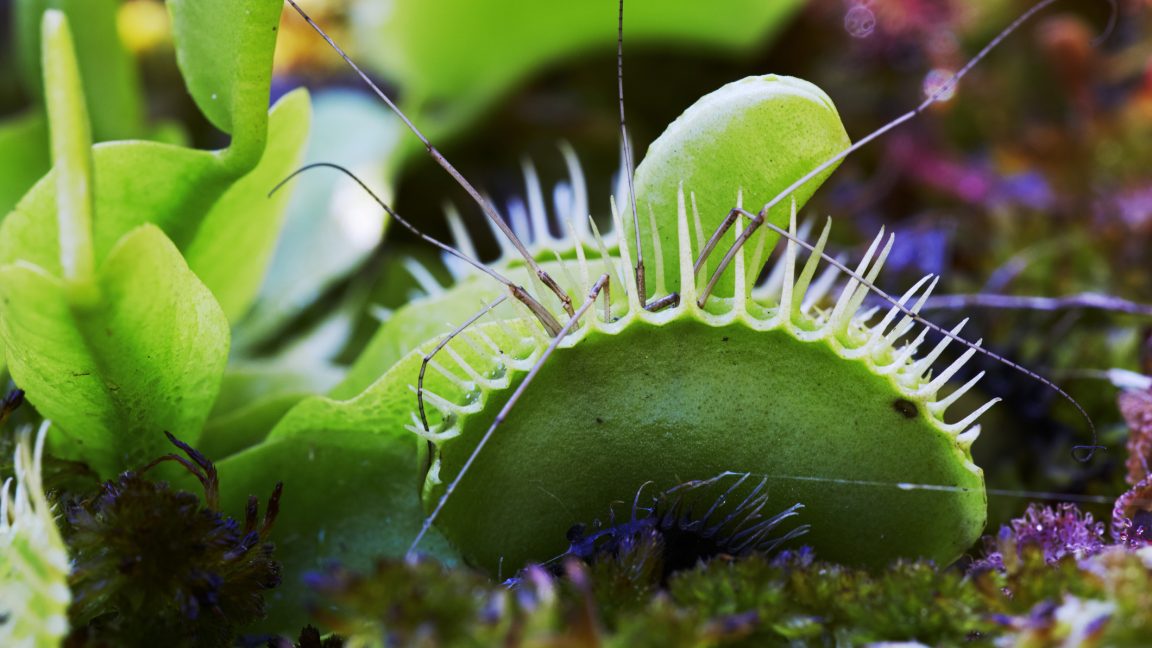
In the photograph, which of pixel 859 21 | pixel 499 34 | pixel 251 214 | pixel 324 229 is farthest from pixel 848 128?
pixel 251 214

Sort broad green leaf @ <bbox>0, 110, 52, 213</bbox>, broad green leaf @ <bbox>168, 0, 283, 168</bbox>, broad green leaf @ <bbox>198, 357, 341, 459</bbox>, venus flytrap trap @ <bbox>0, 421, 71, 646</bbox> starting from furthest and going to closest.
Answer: broad green leaf @ <bbox>0, 110, 52, 213</bbox>, broad green leaf @ <bbox>198, 357, 341, 459</bbox>, broad green leaf @ <bbox>168, 0, 283, 168</bbox>, venus flytrap trap @ <bbox>0, 421, 71, 646</bbox>

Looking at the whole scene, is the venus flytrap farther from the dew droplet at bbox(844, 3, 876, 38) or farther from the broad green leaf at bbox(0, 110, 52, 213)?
the dew droplet at bbox(844, 3, 876, 38)

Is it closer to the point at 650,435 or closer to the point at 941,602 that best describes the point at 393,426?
the point at 650,435

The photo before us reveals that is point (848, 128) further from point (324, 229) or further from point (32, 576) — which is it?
point (32, 576)

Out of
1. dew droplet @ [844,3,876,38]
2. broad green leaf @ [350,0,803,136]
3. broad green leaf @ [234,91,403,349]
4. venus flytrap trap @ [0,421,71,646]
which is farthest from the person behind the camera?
dew droplet @ [844,3,876,38]

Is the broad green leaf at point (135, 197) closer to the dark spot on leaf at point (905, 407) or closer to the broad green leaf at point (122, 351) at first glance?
the broad green leaf at point (122, 351)

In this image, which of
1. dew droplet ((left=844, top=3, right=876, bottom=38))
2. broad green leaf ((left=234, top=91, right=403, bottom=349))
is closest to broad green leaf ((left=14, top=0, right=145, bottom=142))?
broad green leaf ((left=234, top=91, right=403, bottom=349))

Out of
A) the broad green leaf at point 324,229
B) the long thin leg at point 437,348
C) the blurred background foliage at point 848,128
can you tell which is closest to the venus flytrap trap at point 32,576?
the long thin leg at point 437,348
